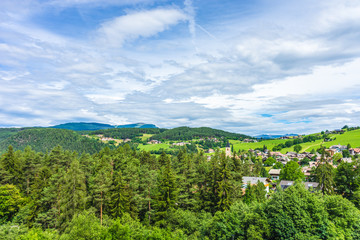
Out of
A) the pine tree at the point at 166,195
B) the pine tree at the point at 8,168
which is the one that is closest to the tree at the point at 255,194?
the pine tree at the point at 166,195

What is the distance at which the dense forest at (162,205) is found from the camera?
25.8 meters

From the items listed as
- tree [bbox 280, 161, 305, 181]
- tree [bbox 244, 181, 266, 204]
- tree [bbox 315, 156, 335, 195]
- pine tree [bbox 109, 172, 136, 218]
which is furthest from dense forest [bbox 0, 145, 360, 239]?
tree [bbox 280, 161, 305, 181]

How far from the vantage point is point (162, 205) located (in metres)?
39.8

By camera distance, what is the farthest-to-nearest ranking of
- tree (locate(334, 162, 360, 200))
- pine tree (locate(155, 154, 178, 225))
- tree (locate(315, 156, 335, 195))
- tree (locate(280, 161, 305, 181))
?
1. tree (locate(280, 161, 305, 181))
2. tree (locate(334, 162, 360, 200))
3. tree (locate(315, 156, 335, 195))
4. pine tree (locate(155, 154, 178, 225))

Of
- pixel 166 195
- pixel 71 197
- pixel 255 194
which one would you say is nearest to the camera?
pixel 71 197

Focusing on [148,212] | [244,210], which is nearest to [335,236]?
[244,210]

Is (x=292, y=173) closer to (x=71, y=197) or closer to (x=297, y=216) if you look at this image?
(x=297, y=216)

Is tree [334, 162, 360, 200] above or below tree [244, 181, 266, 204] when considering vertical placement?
above

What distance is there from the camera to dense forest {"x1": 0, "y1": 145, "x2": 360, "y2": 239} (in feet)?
84.5

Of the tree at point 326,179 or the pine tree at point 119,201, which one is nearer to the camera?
the pine tree at point 119,201

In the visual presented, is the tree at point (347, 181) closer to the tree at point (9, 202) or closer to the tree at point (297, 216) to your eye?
the tree at point (297, 216)

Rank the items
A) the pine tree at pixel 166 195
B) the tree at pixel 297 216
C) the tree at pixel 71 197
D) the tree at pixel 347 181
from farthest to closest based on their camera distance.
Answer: the tree at pixel 347 181 → the pine tree at pixel 166 195 → the tree at pixel 71 197 → the tree at pixel 297 216

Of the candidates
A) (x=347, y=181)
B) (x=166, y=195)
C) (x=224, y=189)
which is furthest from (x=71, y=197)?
(x=347, y=181)

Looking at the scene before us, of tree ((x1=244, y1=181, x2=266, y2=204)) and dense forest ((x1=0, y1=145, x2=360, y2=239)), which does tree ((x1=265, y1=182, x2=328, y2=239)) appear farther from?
tree ((x1=244, y1=181, x2=266, y2=204))
